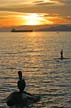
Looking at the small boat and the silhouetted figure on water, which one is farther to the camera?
the small boat

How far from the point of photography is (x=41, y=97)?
36.2 m

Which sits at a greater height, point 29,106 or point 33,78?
point 29,106

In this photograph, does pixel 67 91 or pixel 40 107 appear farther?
pixel 67 91

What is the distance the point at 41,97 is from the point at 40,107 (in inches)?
166

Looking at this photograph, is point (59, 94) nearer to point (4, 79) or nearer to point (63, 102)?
point (63, 102)

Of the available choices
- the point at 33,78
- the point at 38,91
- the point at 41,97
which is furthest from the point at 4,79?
the point at 41,97

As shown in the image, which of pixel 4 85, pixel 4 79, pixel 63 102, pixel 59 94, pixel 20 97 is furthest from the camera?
pixel 4 79

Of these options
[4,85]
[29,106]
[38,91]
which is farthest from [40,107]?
[4,85]

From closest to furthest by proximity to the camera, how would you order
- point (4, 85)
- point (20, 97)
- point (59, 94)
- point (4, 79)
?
point (20, 97) → point (59, 94) → point (4, 85) → point (4, 79)

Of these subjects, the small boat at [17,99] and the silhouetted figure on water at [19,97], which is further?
the small boat at [17,99]

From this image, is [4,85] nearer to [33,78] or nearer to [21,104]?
[33,78]

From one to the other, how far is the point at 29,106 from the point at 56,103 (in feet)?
8.95

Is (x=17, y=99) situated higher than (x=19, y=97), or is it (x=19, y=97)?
(x=19, y=97)

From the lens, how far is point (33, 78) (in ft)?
165
